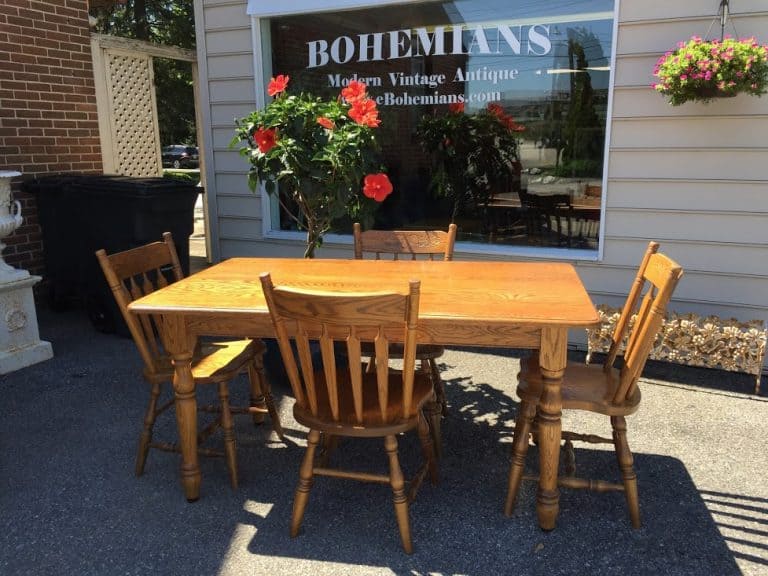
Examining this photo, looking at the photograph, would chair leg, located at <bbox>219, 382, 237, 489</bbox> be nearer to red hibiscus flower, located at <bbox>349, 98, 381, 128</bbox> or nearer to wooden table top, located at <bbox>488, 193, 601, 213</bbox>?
red hibiscus flower, located at <bbox>349, 98, 381, 128</bbox>

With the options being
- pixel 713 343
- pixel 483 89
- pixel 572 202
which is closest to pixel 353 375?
pixel 713 343

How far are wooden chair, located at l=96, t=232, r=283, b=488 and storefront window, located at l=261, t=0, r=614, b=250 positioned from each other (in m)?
1.98

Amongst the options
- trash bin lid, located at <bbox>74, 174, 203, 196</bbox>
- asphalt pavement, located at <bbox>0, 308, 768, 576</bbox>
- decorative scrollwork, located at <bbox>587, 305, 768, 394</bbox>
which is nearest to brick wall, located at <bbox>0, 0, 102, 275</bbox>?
trash bin lid, located at <bbox>74, 174, 203, 196</bbox>

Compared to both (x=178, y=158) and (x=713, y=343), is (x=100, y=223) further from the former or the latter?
(x=178, y=158)

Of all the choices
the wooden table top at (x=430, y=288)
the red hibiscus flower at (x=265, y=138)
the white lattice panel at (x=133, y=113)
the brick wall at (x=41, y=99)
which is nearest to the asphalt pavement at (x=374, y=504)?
the wooden table top at (x=430, y=288)

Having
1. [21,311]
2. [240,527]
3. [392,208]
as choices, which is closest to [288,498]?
[240,527]

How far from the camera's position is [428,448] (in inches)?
93.0

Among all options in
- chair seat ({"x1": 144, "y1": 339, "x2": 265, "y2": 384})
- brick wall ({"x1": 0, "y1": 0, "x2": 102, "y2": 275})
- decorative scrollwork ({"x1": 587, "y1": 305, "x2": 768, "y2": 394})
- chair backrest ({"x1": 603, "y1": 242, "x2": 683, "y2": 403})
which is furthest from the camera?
brick wall ({"x1": 0, "y1": 0, "x2": 102, "y2": 275})

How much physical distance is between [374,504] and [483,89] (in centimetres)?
278

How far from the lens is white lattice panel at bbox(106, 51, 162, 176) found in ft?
17.1

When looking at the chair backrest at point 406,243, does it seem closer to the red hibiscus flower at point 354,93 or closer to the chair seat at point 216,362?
the red hibiscus flower at point 354,93

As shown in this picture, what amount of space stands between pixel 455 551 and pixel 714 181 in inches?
101

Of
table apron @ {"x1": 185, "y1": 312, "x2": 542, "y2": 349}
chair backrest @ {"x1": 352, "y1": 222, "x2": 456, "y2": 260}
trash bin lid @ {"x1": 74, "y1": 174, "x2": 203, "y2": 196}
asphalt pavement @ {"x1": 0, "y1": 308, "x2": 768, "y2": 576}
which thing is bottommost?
asphalt pavement @ {"x1": 0, "y1": 308, "x2": 768, "y2": 576}

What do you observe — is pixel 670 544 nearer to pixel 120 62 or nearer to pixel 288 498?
pixel 288 498
